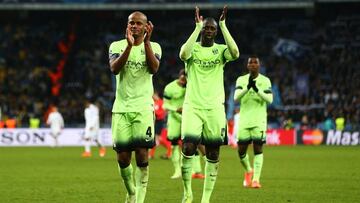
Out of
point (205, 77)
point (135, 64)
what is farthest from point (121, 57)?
point (205, 77)

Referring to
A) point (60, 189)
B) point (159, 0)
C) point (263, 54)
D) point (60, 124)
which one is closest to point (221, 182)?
point (60, 189)

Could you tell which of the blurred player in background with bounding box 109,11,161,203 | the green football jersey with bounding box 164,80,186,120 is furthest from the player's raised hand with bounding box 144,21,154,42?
the green football jersey with bounding box 164,80,186,120

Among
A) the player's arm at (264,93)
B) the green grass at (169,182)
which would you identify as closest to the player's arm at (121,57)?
the green grass at (169,182)

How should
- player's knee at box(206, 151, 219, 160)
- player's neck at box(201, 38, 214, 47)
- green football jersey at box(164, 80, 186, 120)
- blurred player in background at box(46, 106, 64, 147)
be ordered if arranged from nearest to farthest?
player's knee at box(206, 151, 219, 160) → player's neck at box(201, 38, 214, 47) → green football jersey at box(164, 80, 186, 120) → blurred player in background at box(46, 106, 64, 147)

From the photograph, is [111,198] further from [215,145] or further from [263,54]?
[263,54]

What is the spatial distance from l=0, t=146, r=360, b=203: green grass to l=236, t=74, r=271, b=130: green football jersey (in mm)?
1327

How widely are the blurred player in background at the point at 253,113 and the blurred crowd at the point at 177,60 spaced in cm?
2745

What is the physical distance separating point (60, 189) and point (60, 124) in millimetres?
26561

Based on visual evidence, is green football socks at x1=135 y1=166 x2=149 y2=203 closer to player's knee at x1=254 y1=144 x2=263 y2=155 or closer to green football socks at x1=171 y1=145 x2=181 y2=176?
player's knee at x1=254 y1=144 x2=263 y2=155

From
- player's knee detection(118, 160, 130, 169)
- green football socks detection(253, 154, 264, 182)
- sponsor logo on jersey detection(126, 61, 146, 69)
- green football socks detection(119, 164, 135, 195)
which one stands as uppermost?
sponsor logo on jersey detection(126, 61, 146, 69)

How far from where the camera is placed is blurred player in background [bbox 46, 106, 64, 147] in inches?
1667

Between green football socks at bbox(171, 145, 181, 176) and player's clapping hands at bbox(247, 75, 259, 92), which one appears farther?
green football socks at bbox(171, 145, 181, 176)

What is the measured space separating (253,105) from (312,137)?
2768 centimetres

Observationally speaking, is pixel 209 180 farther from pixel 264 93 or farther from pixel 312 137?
pixel 312 137
